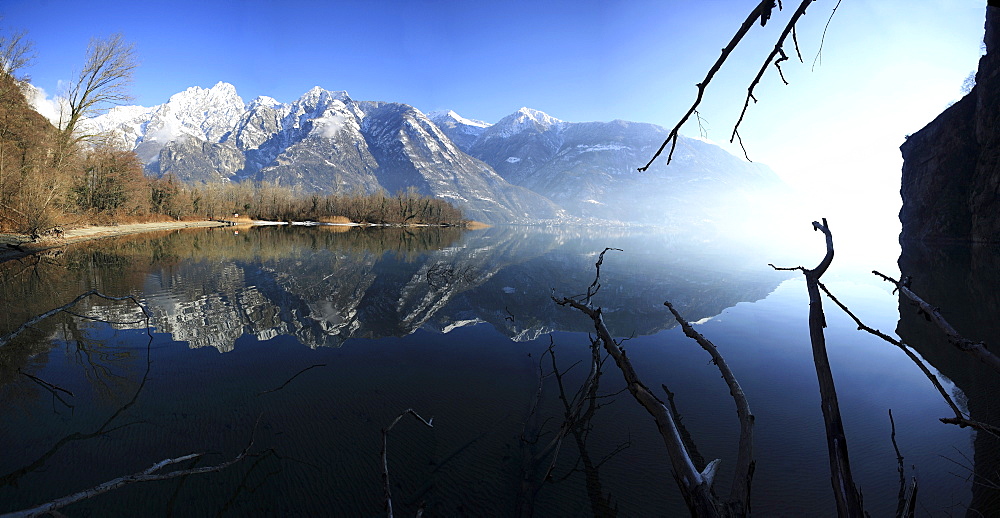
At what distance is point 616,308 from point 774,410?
26.8 ft

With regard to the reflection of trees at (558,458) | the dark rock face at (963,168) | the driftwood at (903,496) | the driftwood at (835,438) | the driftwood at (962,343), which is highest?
the dark rock face at (963,168)

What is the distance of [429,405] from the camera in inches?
257

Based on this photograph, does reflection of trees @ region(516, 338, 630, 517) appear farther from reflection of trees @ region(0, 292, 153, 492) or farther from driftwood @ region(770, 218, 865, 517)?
reflection of trees @ region(0, 292, 153, 492)

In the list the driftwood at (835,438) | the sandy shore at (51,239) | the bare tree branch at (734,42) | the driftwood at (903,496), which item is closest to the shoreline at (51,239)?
the sandy shore at (51,239)

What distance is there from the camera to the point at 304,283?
57.0ft

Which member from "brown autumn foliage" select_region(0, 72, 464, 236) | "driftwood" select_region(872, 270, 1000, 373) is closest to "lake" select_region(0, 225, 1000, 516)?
"driftwood" select_region(872, 270, 1000, 373)

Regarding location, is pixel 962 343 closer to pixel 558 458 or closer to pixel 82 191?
pixel 558 458

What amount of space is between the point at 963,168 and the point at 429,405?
63697mm

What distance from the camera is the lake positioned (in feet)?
14.4

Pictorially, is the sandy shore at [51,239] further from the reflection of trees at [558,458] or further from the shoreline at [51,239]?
the reflection of trees at [558,458]

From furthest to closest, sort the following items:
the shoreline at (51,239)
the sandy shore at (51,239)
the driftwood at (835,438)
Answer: the sandy shore at (51,239)
the shoreline at (51,239)
the driftwood at (835,438)

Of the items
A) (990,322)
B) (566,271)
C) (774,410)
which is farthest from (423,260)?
(990,322)

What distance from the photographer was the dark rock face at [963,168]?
121 feet

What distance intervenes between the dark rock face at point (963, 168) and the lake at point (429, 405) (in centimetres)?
3850
